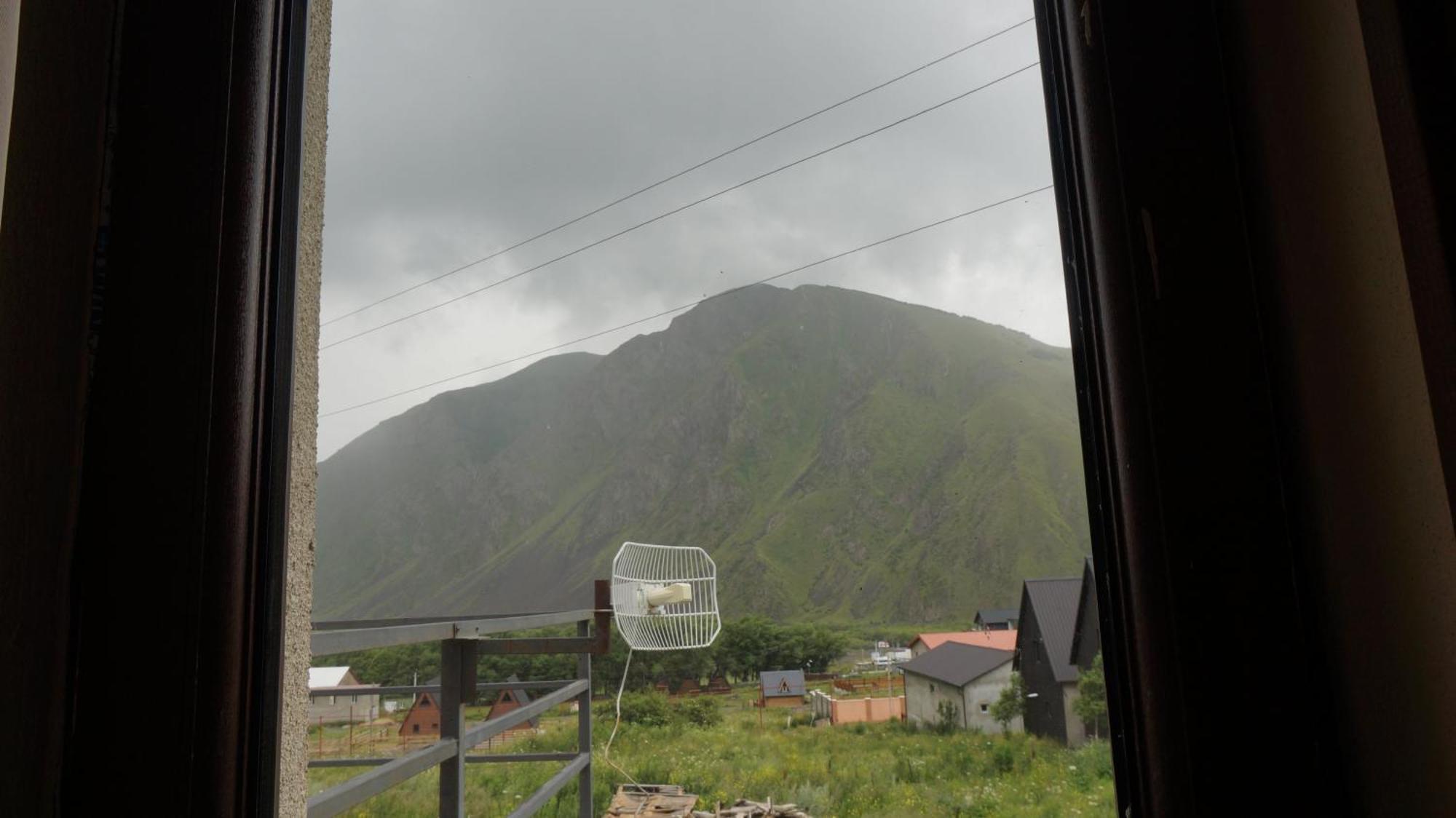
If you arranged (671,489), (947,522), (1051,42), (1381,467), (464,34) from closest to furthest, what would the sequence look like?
1. (1381,467)
2. (1051,42)
3. (947,522)
4. (464,34)
5. (671,489)

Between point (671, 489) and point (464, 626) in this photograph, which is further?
point (671, 489)

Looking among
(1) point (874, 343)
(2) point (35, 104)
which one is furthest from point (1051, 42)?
(1) point (874, 343)

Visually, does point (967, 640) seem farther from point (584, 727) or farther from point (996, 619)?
point (584, 727)

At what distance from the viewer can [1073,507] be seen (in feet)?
1.80

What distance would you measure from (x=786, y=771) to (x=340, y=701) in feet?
6.83

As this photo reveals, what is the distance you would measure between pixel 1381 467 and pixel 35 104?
1.96ft

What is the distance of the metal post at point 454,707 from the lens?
1.98 metres

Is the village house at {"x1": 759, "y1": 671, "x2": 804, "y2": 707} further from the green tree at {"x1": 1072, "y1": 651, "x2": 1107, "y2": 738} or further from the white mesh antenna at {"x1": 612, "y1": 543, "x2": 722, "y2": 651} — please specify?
the green tree at {"x1": 1072, "y1": 651, "x2": 1107, "y2": 738}

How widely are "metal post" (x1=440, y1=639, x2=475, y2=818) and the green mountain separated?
40 centimetres

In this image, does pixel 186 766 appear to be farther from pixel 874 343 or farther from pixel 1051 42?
pixel 874 343

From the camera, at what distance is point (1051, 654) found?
0.73 meters

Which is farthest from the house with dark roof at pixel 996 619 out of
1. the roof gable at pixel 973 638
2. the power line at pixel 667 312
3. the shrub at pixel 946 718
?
the power line at pixel 667 312

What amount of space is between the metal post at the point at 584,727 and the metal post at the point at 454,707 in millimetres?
1247

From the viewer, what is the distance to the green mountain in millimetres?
2752
